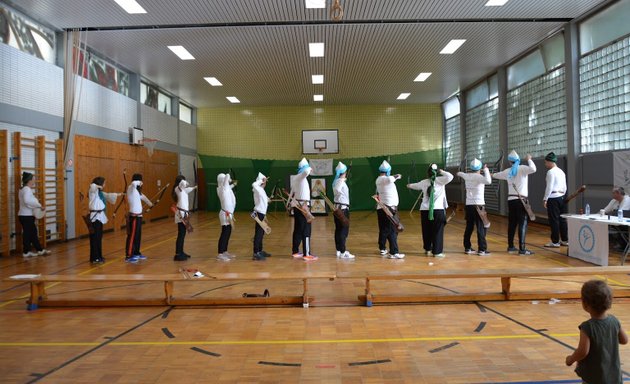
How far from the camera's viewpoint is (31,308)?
516 cm

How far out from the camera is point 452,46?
42.0ft

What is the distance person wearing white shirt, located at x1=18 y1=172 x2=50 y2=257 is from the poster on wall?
1108 centimetres

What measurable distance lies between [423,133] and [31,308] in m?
19.0

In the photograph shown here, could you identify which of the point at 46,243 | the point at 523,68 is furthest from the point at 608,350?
the point at 523,68

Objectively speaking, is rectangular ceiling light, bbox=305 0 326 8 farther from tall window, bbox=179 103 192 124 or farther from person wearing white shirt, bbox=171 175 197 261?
tall window, bbox=179 103 192 124

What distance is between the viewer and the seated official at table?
7719 millimetres

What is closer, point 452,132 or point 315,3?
point 315,3

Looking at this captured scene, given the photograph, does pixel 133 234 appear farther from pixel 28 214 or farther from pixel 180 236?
pixel 28 214

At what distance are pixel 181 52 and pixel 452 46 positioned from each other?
24.3ft

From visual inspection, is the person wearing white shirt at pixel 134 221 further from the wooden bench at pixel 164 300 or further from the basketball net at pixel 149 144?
the basketball net at pixel 149 144

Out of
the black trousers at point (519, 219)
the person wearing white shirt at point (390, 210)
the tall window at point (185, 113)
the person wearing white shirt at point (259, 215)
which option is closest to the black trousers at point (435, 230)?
the person wearing white shirt at point (390, 210)

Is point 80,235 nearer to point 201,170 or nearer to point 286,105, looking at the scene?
point 201,170

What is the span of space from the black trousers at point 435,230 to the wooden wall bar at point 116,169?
632 cm

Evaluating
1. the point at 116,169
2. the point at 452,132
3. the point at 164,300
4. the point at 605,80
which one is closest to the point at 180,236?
the point at 164,300
